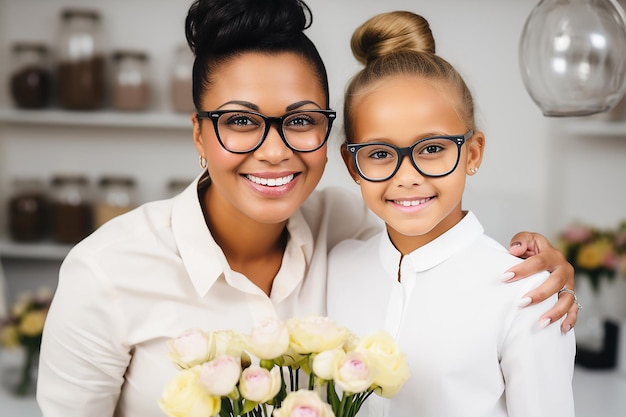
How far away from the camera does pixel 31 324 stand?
2029 millimetres

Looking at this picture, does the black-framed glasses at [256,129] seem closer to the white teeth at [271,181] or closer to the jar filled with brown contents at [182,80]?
the white teeth at [271,181]

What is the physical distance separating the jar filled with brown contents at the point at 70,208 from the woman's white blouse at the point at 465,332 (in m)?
1.47

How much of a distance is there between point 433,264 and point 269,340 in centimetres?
43

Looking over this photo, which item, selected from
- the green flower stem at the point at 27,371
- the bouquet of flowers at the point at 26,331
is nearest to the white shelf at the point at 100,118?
the bouquet of flowers at the point at 26,331

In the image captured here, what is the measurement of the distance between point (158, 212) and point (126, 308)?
0.66ft

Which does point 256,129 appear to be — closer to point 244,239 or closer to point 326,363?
point 244,239

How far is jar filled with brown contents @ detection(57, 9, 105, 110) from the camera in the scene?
2.38m

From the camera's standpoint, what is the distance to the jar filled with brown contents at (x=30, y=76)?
2.39 metres

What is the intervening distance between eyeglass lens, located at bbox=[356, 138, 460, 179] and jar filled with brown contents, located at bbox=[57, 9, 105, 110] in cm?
156

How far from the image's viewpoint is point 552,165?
243 centimetres

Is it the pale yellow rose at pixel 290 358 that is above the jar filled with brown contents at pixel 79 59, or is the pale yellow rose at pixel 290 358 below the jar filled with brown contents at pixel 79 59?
below

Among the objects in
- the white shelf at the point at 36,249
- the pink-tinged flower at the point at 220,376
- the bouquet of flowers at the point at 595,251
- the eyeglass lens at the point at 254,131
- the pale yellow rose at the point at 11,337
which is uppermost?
the eyeglass lens at the point at 254,131

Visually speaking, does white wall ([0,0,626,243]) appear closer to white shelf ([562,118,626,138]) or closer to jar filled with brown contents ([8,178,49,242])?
white shelf ([562,118,626,138])

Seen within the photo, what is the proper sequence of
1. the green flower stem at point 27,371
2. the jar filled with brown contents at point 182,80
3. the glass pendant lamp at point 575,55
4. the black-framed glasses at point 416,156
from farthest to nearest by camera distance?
the jar filled with brown contents at point 182,80 < the green flower stem at point 27,371 < the black-framed glasses at point 416,156 < the glass pendant lamp at point 575,55
